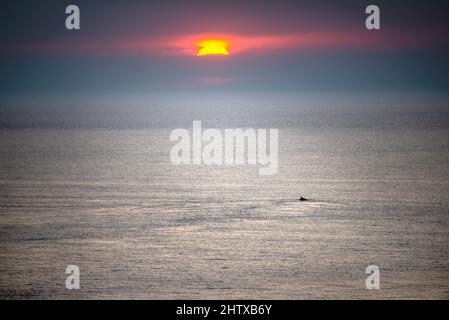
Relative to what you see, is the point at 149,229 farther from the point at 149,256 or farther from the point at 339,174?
the point at 339,174

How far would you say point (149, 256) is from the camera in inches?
2483

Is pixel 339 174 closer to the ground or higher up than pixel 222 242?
higher up
